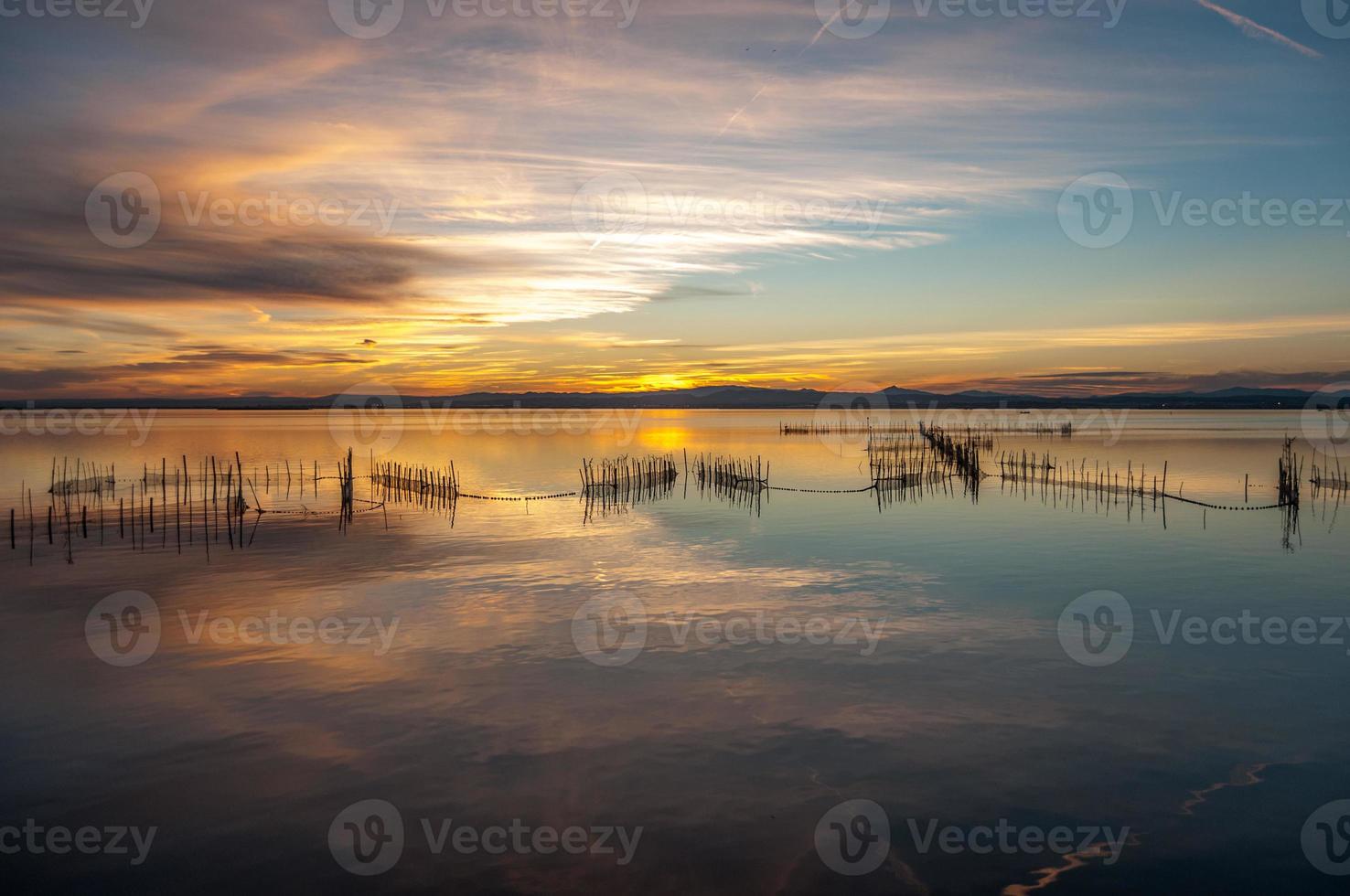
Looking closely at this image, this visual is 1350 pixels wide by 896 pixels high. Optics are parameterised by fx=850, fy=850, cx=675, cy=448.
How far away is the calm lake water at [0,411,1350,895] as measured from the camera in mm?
5957

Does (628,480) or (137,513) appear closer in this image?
(137,513)

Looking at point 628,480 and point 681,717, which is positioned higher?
point 628,480

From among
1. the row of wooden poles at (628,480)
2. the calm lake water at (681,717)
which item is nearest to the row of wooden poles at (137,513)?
the calm lake water at (681,717)

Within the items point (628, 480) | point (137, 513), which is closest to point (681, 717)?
point (137, 513)

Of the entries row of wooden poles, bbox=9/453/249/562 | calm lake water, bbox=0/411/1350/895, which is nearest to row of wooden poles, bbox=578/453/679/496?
row of wooden poles, bbox=9/453/249/562

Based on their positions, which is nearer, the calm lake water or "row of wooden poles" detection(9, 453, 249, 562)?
the calm lake water

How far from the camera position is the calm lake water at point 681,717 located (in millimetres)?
5957

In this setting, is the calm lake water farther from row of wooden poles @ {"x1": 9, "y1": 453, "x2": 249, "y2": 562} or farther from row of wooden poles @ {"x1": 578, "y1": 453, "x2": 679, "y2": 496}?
row of wooden poles @ {"x1": 578, "y1": 453, "x2": 679, "y2": 496}

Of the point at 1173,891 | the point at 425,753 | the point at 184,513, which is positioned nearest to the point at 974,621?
the point at 1173,891

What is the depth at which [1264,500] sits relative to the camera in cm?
2633

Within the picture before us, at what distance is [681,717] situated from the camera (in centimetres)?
848

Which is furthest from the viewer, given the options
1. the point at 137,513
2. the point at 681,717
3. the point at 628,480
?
the point at 628,480

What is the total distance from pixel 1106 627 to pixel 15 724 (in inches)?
507

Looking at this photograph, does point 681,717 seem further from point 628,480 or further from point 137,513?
point 628,480
